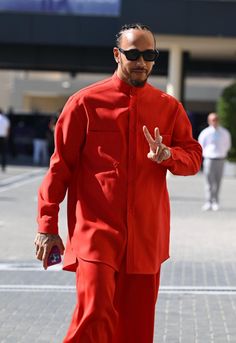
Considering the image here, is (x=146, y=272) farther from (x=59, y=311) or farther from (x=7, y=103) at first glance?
(x=7, y=103)

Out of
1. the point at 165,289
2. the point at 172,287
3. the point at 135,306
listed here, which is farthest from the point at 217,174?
the point at 135,306

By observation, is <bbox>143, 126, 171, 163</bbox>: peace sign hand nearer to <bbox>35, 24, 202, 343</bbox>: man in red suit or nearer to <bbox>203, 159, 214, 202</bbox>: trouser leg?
<bbox>35, 24, 202, 343</bbox>: man in red suit

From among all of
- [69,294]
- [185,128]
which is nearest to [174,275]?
[69,294]

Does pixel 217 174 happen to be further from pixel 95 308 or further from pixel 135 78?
pixel 95 308

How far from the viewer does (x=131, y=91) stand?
4918 millimetres

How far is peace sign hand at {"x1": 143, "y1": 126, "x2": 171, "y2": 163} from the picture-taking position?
468 centimetres

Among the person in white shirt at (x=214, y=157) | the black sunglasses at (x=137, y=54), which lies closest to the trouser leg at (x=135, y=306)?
the black sunglasses at (x=137, y=54)

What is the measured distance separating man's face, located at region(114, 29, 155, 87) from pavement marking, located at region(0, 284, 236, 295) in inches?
170

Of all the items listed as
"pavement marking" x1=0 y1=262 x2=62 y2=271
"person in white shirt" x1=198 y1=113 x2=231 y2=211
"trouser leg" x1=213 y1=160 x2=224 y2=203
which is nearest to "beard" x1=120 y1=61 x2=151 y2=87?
"pavement marking" x1=0 y1=262 x2=62 y2=271

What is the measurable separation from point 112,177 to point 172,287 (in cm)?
456

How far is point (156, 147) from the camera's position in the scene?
15.4ft

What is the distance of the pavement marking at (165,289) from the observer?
29.3 ft

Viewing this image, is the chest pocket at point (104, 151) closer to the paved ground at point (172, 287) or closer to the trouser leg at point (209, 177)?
the paved ground at point (172, 287)

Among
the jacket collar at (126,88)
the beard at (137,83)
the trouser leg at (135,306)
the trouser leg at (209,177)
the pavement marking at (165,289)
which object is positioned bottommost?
A: the trouser leg at (209,177)
